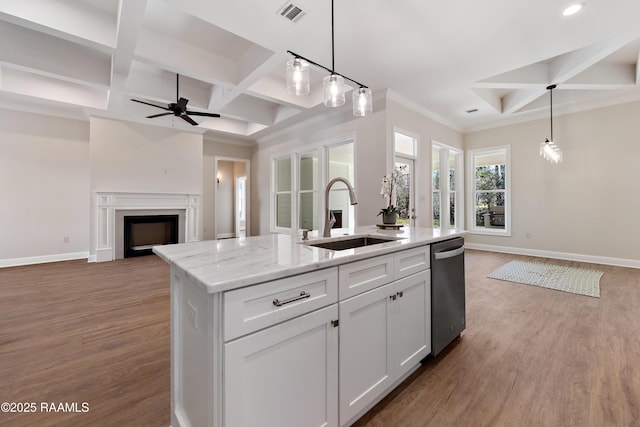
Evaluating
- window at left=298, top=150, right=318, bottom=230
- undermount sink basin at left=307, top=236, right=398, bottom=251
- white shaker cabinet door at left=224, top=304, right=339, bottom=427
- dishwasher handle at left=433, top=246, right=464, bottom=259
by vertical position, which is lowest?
white shaker cabinet door at left=224, top=304, right=339, bottom=427

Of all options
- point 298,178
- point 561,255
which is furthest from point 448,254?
point 561,255

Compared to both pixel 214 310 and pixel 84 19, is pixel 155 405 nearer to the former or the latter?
pixel 214 310

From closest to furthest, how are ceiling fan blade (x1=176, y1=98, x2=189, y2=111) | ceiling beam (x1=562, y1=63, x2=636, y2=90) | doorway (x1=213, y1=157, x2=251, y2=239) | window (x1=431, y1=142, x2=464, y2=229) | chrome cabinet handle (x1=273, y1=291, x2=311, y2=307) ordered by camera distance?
1. chrome cabinet handle (x1=273, y1=291, x2=311, y2=307)
2. ceiling fan blade (x1=176, y1=98, x2=189, y2=111)
3. ceiling beam (x1=562, y1=63, x2=636, y2=90)
4. window (x1=431, y1=142, x2=464, y2=229)
5. doorway (x1=213, y1=157, x2=251, y2=239)

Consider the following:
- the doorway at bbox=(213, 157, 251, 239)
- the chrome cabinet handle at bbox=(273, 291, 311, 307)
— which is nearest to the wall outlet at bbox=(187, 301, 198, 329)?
the chrome cabinet handle at bbox=(273, 291, 311, 307)

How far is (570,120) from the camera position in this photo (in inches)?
203

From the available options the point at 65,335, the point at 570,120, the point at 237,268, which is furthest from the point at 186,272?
the point at 570,120

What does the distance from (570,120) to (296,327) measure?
680 cm

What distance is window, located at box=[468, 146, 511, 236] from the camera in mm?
6052

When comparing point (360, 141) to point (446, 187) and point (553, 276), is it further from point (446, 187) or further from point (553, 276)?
point (553, 276)

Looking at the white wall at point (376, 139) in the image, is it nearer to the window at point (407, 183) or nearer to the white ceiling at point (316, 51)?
the window at point (407, 183)

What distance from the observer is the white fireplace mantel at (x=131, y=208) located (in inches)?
210

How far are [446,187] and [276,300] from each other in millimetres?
5931

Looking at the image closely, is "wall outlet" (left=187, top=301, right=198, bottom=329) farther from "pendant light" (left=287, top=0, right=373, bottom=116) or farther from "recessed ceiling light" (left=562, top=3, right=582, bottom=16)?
"recessed ceiling light" (left=562, top=3, right=582, bottom=16)

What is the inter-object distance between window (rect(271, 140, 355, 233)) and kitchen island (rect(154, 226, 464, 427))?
11.4ft
